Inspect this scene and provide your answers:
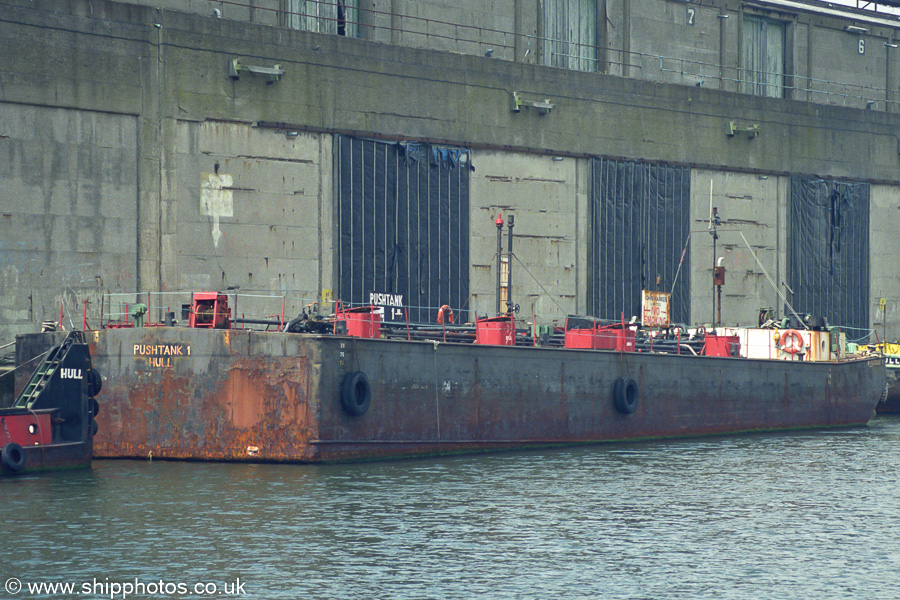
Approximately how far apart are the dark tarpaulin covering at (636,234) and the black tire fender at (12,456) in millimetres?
26355

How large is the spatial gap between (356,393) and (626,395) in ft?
33.8

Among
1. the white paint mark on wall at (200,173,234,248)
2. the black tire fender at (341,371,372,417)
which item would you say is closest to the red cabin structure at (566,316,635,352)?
the black tire fender at (341,371,372,417)

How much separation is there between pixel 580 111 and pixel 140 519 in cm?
2970

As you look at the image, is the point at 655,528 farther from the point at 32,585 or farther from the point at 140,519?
the point at 32,585

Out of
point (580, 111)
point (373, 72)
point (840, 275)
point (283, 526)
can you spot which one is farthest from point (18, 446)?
point (840, 275)

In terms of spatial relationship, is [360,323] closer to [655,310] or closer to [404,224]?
[404,224]

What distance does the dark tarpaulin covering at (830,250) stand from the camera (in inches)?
2112

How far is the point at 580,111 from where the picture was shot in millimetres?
46469

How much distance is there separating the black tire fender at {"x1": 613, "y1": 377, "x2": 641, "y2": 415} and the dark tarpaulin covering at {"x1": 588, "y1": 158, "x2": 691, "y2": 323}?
11935 millimetres

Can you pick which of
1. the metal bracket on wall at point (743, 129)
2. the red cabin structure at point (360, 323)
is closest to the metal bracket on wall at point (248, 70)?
the red cabin structure at point (360, 323)

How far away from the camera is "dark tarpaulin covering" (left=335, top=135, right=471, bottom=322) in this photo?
134ft

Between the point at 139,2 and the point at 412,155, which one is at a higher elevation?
the point at 139,2

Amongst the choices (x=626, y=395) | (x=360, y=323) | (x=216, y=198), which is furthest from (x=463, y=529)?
(x=216, y=198)

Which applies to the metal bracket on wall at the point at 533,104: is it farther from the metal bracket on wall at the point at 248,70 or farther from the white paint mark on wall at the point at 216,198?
the white paint mark on wall at the point at 216,198
